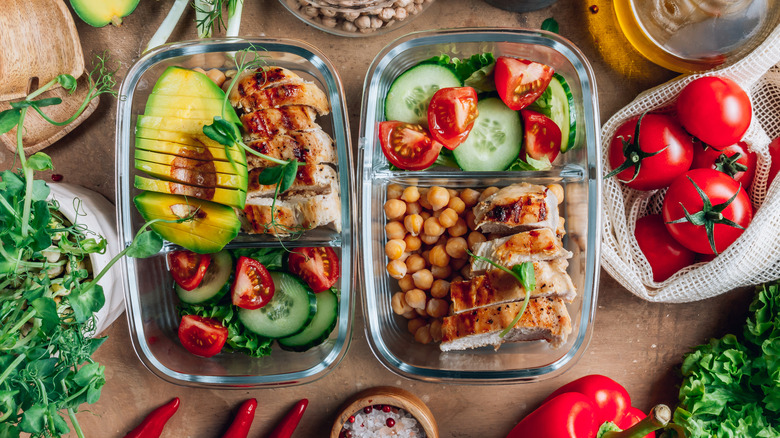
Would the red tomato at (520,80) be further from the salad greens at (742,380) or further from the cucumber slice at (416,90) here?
the salad greens at (742,380)

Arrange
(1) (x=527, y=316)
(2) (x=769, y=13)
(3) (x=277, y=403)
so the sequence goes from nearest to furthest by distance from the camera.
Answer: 1. (1) (x=527, y=316)
2. (2) (x=769, y=13)
3. (3) (x=277, y=403)

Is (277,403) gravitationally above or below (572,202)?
below

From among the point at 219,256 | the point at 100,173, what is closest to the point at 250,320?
the point at 219,256

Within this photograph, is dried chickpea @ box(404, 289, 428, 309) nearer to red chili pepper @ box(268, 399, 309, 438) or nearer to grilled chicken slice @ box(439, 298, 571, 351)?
grilled chicken slice @ box(439, 298, 571, 351)

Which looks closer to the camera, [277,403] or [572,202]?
[572,202]

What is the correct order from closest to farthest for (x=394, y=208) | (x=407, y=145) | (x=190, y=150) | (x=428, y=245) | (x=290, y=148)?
(x=190, y=150), (x=290, y=148), (x=407, y=145), (x=394, y=208), (x=428, y=245)

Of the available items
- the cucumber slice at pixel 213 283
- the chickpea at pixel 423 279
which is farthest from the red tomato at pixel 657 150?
the cucumber slice at pixel 213 283

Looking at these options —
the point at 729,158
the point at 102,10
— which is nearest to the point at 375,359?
the point at 729,158

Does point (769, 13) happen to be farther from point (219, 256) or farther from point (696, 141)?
point (219, 256)

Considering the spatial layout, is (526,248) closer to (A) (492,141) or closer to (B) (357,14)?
(A) (492,141)
